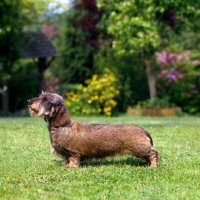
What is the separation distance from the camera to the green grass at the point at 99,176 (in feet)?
19.3

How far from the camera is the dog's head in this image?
705 centimetres

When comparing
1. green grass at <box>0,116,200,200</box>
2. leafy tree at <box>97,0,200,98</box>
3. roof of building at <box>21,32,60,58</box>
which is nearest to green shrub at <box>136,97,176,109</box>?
leafy tree at <box>97,0,200,98</box>

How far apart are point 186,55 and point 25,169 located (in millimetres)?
16717

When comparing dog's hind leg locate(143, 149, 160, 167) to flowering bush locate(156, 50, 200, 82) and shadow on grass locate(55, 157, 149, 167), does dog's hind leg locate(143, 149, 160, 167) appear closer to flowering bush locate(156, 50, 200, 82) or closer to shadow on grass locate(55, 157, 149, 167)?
shadow on grass locate(55, 157, 149, 167)

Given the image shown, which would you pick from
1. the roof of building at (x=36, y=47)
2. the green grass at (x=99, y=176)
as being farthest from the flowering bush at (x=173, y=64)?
the green grass at (x=99, y=176)

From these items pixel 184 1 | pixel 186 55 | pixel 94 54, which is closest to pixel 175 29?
pixel 186 55

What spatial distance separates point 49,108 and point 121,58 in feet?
55.6

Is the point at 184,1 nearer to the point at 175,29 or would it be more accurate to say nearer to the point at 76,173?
the point at 175,29

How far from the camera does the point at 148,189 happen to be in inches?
238

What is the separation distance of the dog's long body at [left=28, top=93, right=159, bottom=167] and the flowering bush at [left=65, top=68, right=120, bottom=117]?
14.0 m

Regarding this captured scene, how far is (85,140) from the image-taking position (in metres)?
7.20

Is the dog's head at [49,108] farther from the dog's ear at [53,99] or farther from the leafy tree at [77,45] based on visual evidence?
the leafy tree at [77,45]

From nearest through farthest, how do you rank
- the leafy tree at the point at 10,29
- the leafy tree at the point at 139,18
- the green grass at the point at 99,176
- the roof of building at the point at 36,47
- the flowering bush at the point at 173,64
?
the green grass at the point at 99,176 < the leafy tree at the point at 139,18 < the leafy tree at the point at 10,29 < the flowering bush at the point at 173,64 < the roof of building at the point at 36,47

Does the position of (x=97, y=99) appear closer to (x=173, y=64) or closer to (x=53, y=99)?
(x=173, y=64)
